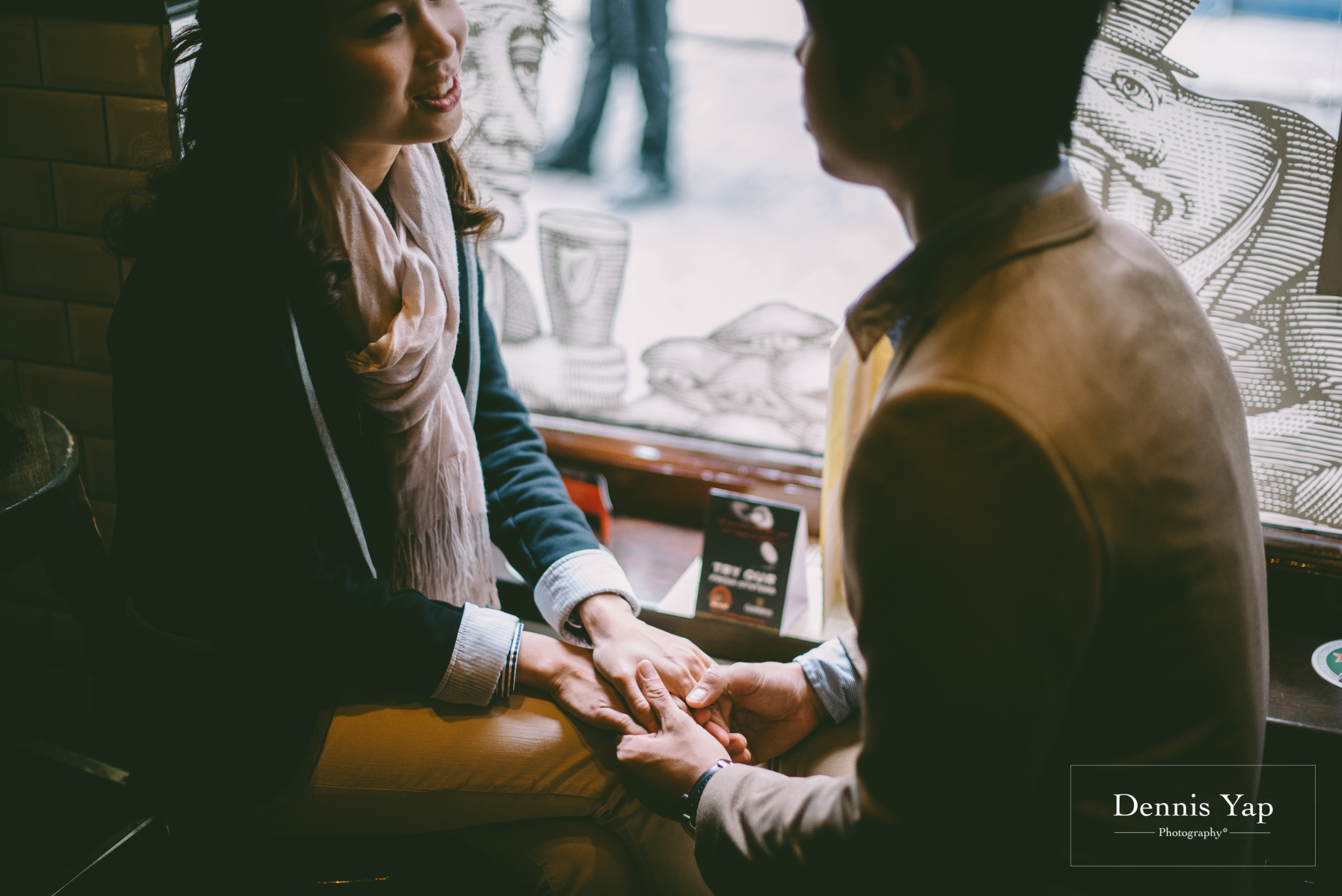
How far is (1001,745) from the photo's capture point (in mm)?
719

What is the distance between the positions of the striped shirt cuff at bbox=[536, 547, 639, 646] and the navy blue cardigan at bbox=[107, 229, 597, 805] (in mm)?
163

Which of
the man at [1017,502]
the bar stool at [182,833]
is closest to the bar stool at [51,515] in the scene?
the bar stool at [182,833]

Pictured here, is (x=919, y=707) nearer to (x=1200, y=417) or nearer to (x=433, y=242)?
(x=1200, y=417)

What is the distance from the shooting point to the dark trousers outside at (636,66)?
61.5 inches

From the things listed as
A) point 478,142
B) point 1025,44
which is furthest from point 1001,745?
point 478,142

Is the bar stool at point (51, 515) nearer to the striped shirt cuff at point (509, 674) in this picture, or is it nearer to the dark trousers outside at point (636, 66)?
the striped shirt cuff at point (509, 674)

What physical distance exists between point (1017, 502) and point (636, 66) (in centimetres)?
121

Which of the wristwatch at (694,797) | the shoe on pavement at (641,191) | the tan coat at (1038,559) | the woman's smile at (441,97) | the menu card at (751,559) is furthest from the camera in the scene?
the shoe on pavement at (641,191)

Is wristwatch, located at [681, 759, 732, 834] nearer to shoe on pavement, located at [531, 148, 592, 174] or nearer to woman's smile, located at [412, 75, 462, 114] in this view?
woman's smile, located at [412, 75, 462, 114]

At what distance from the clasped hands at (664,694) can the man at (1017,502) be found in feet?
0.96

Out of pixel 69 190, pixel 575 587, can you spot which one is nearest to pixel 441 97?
pixel 575 587

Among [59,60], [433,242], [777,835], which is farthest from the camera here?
[59,60]

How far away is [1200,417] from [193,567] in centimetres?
110

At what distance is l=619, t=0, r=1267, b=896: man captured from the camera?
2.24 feet
